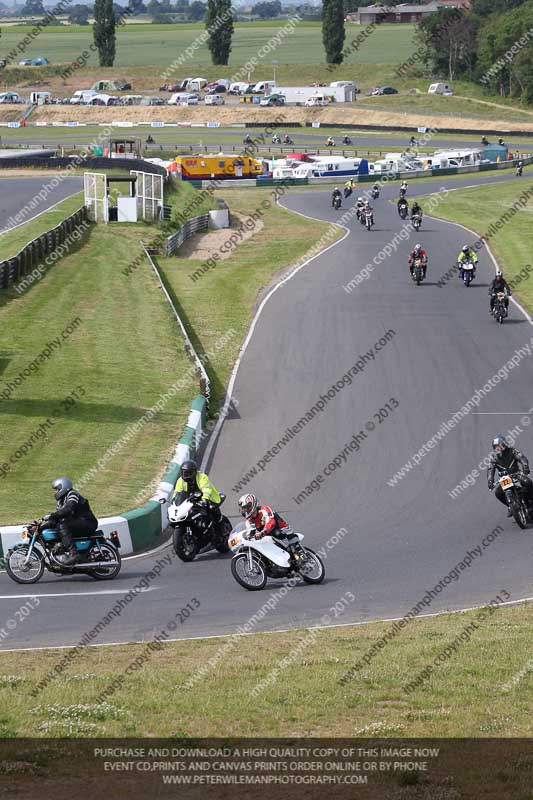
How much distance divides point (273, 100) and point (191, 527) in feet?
412

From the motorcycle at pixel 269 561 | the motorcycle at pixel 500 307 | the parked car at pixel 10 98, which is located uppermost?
the motorcycle at pixel 269 561

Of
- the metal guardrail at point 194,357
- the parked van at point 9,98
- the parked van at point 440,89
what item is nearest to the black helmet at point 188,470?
the metal guardrail at point 194,357

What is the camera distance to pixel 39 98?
146 meters

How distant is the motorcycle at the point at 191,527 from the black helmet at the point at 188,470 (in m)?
0.26

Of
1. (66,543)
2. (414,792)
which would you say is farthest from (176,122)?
(414,792)

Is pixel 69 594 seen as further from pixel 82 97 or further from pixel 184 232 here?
pixel 82 97

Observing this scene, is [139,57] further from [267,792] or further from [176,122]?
[267,792]

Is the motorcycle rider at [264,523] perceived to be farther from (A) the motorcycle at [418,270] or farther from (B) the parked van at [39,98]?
(B) the parked van at [39,98]

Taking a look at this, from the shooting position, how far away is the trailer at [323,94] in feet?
453

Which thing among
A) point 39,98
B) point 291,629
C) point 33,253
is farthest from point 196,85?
point 291,629

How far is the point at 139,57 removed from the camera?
636ft

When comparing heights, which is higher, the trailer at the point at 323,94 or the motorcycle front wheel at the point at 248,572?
the motorcycle front wheel at the point at 248,572

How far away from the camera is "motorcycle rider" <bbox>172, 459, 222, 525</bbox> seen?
17703 millimetres

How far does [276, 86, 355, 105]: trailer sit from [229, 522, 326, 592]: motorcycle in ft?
413
